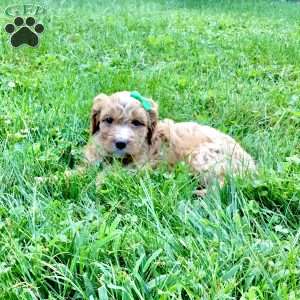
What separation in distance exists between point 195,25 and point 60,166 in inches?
301

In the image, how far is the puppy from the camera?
4.55 metres

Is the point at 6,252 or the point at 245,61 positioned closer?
the point at 6,252

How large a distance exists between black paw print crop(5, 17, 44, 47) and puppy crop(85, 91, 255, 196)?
164 cm

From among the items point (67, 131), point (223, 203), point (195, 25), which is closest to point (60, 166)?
point (67, 131)

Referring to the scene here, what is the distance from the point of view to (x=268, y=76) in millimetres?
7266

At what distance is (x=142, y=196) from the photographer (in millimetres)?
3701

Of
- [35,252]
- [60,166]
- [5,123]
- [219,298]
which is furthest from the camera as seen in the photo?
[5,123]

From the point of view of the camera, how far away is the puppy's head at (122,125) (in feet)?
15.1

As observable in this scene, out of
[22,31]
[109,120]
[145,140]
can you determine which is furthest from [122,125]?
[22,31]

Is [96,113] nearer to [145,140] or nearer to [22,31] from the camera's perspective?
[145,140]

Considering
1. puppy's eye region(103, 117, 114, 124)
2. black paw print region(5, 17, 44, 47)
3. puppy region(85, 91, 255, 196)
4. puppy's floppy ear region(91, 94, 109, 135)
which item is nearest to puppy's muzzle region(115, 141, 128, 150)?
puppy region(85, 91, 255, 196)

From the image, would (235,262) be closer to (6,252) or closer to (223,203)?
(223,203)

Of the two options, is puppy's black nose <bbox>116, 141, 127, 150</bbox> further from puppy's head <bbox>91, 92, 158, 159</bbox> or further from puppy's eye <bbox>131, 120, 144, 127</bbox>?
puppy's eye <bbox>131, 120, 144, 127</bbox>

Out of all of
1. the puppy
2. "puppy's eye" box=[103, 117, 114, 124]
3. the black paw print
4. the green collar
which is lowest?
the puppy
